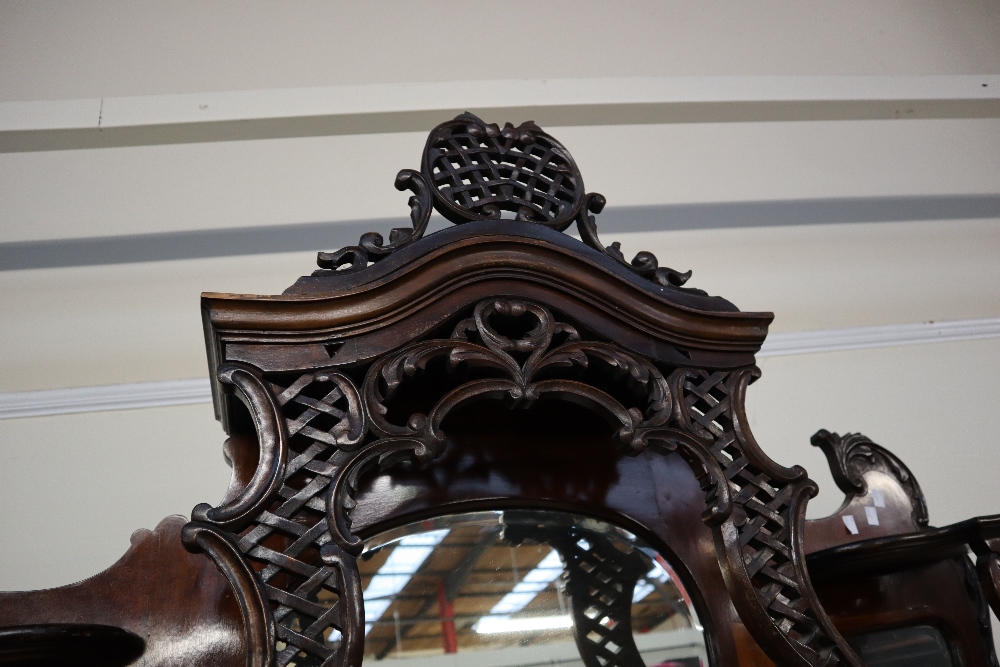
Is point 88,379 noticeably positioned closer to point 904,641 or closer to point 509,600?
point 509,600

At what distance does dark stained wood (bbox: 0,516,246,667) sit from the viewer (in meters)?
0.99

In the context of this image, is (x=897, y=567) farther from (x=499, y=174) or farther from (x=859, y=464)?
(x=499, y=174)

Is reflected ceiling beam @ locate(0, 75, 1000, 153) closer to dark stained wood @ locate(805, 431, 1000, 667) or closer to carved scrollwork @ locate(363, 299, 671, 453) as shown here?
dark stained wood @ locate(805, 431, 1000, 667)

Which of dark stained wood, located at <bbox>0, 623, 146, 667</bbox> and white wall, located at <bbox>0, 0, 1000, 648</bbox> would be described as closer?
dark stained wood, located at <bbox>0, 623, 146, 667</bbox>

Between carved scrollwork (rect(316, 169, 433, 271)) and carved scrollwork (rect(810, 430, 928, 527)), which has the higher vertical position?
carved scrollwork (rect(316, 169, 433, 271))

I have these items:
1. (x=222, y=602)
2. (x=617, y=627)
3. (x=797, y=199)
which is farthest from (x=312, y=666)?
(x=797, y=199)

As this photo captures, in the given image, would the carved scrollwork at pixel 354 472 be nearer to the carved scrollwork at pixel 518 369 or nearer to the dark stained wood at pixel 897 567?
the carved scrollwork at pixel 518 369

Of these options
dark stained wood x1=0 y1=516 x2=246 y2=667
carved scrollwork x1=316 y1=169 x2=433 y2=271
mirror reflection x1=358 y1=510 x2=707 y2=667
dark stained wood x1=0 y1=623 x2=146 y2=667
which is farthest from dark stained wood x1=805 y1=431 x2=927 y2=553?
dark stained wood x1=0 y1=623 x2=146 y2=667

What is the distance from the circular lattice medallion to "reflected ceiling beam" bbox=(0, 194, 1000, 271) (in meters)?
0.84

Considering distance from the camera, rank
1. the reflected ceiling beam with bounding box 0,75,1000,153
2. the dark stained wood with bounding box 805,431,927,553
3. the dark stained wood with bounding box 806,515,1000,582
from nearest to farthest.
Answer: the dark stained wood with bounding box 806,515,1000,582 → the dark stained wood with bounding box 805,431,927,553 → the reflected ceiling beam with bounding box 0,75,1000,153

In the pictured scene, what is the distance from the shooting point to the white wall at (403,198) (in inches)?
69.0

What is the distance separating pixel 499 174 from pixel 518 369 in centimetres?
32

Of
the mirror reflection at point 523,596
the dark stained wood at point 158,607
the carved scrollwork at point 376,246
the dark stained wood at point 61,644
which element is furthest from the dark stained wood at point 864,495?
the dark stained wood at point 61,644

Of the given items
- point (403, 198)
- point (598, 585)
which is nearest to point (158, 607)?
point (598, 585)
